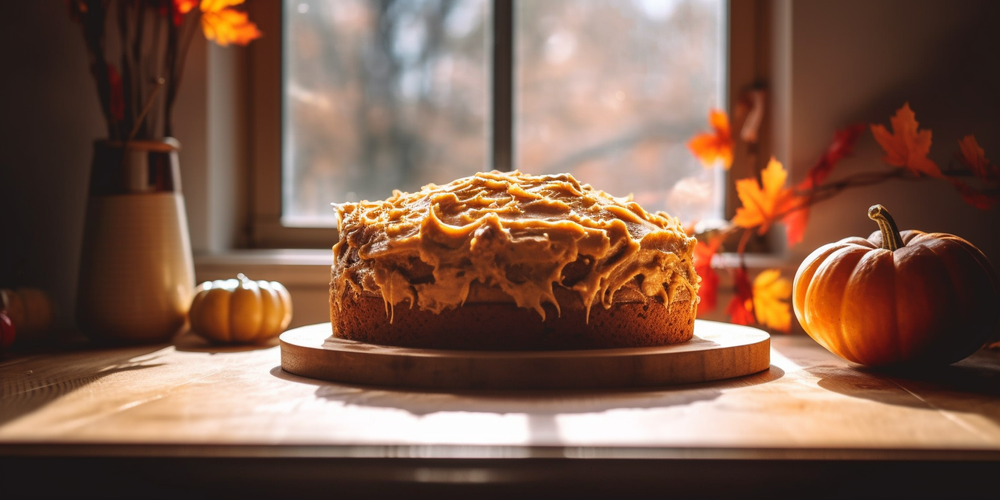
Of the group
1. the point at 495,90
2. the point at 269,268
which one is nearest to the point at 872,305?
the point at 495,90

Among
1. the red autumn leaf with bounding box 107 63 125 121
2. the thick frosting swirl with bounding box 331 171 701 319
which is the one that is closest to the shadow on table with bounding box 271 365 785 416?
the thick frosting swirl with bounding box 331 171 701 319

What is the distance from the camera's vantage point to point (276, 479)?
0.83 meters

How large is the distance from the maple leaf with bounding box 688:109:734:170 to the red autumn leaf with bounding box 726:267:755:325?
0.36 m

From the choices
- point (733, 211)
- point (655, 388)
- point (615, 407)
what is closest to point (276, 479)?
point (615, 407)

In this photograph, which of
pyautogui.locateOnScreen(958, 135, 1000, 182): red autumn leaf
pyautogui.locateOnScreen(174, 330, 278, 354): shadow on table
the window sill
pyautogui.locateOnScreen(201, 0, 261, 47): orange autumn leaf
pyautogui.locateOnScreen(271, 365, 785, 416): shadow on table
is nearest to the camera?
pyautogui.locateOnScreen(271, 365, 785, 416): shadow on table

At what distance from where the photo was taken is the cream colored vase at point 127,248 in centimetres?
165

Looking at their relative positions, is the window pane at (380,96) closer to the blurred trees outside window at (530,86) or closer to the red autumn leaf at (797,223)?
the blurred trees outside window at (530,86)

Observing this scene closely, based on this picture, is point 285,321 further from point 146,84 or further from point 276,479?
point 276,479

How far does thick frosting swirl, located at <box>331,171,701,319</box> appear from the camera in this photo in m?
1.10

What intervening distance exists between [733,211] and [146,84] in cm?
172

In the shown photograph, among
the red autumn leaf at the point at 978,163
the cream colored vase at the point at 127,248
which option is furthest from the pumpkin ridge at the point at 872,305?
the cream colored vase at the point at 127,248

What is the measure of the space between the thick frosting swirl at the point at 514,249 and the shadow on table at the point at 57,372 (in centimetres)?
44

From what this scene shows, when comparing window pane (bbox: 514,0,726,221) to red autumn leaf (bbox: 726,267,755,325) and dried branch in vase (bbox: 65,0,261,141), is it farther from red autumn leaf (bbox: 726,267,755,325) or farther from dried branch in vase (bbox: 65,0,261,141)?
dried branch in vase (bbox: 65,0,261,141)

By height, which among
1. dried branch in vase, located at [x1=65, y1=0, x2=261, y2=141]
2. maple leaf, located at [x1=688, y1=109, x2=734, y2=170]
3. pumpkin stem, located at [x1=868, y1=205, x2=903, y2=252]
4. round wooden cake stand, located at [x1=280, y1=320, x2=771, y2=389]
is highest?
dried branch in vase, located at [x1=65, y1=0, x2=261, y2=141]
